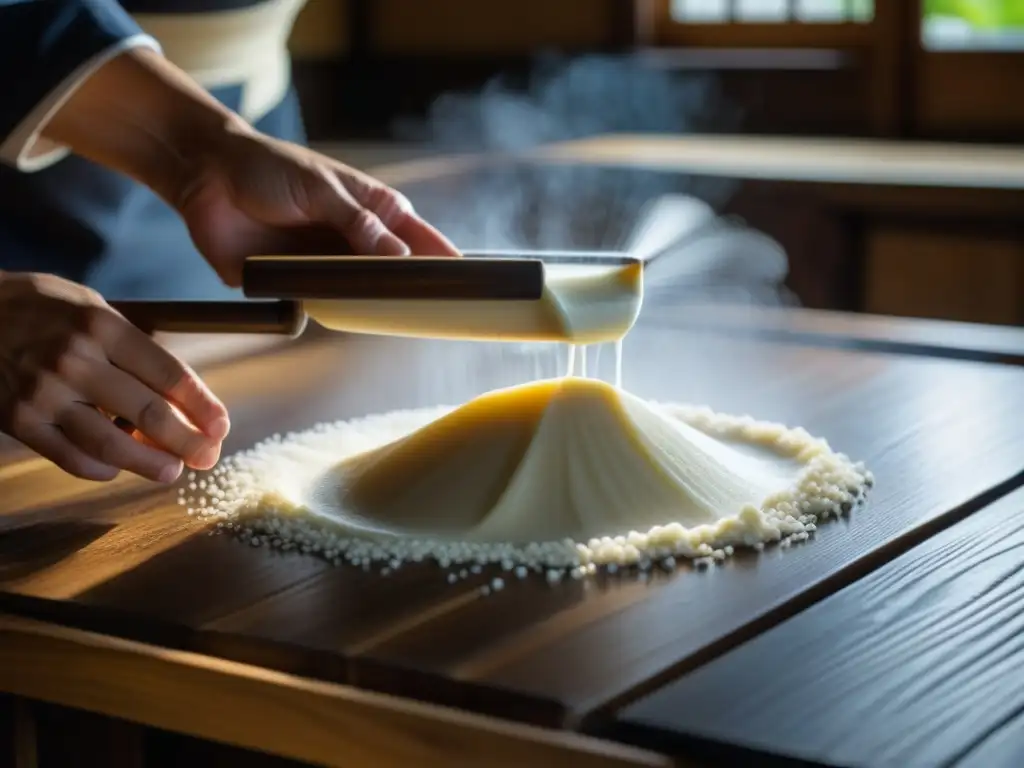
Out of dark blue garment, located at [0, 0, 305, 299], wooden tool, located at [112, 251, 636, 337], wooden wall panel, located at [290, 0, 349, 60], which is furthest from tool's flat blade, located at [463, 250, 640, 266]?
wooden wall panel, located at [290, 0, 349, 60]

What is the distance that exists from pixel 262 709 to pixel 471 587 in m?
0.20

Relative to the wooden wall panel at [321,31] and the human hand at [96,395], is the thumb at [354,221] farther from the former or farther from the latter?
the wooden wall panel at [321,31]

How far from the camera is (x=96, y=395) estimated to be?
120 centimetres

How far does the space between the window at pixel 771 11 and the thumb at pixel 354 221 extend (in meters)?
2.80

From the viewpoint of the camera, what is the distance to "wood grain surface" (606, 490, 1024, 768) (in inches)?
30.0

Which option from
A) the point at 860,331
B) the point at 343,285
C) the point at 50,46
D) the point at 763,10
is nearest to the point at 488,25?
the point at 763,10

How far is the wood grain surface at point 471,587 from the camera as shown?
882 millimetres

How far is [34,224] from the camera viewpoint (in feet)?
7.56

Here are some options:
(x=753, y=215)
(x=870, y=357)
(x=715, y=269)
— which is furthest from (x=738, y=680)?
(x=753, y=215)

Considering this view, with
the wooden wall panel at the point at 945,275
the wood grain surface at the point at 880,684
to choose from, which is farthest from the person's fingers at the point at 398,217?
the wooden wall panel at the point at 945,275

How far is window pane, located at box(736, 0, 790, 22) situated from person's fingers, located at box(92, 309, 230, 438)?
3.27m

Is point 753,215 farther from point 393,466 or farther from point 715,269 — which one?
point 393,466

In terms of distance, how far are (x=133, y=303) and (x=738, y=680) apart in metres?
0.68

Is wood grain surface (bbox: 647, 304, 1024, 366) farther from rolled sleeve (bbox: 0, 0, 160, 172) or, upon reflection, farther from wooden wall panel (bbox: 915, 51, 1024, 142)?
wooden wall panel (bbox: 915, 51, 1024, 142)
